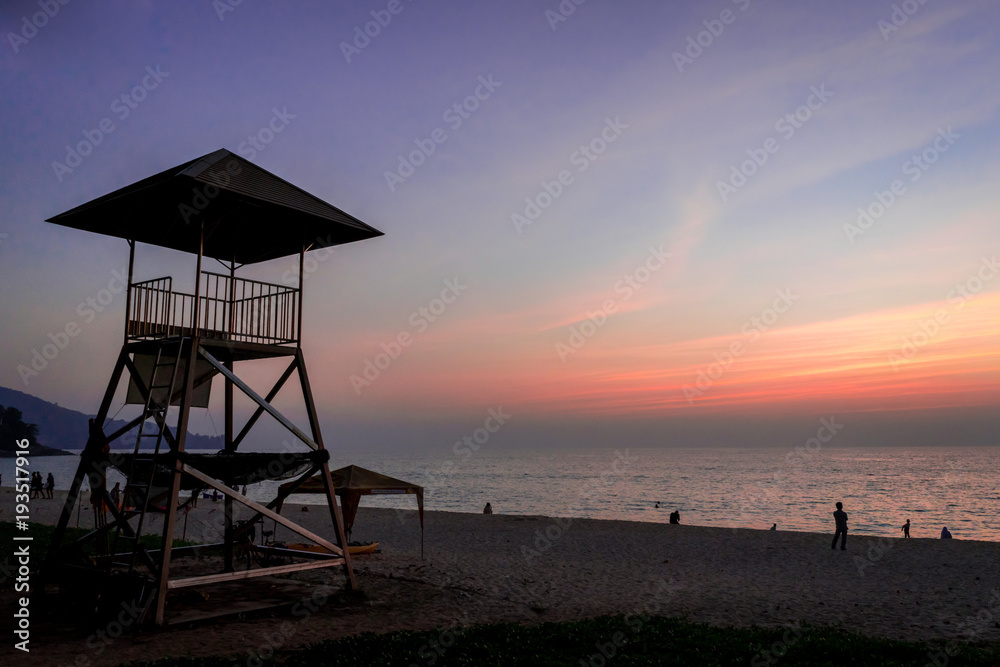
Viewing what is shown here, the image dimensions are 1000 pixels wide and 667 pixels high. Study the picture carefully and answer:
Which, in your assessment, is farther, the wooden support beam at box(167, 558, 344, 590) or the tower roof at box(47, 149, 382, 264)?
the tower roof at box(47, 149, 382, 264)

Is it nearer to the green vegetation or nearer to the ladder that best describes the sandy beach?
the green vegetation

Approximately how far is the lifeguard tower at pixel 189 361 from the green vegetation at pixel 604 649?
3.33m

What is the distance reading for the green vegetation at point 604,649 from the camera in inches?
325

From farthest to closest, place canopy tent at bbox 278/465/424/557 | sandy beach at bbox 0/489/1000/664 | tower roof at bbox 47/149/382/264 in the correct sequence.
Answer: canopy tent at bbox 278/465/424/557 → tower roof at bbox 47/149/382/264 → sandy beach at bbox 0/489/1000/664

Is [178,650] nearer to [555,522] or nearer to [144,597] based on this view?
[144,597]

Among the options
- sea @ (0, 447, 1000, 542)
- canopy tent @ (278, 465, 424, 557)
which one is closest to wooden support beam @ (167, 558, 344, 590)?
canopy tent @ (278, 465, 424, 557)

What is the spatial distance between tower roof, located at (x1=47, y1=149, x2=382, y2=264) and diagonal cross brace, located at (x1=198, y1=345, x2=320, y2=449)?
7.53ft

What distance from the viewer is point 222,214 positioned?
40.2 ft

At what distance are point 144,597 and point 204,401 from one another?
4.40 meters

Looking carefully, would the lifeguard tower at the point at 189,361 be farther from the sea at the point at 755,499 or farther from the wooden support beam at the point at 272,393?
the sea at the point at 755,499

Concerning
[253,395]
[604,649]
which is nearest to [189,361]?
[253,395]

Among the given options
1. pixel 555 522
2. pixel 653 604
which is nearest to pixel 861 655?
pixel 653 604

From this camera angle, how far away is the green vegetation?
8.27 meters

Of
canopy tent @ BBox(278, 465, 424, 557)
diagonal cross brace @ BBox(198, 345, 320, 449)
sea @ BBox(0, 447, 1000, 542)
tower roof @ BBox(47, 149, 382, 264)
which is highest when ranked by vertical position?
tower roof @ BBox(47, 149, 382, 264)
